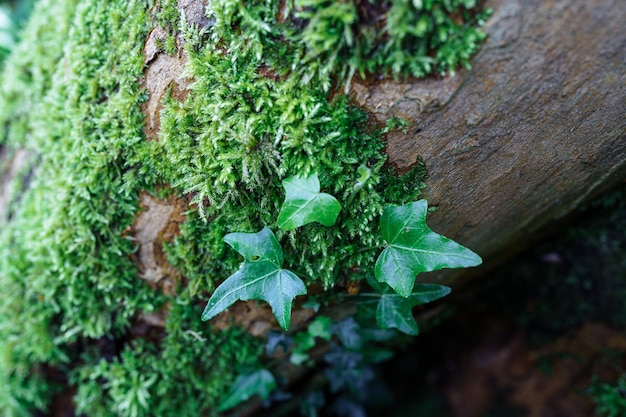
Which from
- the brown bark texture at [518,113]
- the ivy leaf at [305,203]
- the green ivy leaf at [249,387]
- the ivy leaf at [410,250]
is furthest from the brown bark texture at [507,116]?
the green ivy leaf at [249,387]

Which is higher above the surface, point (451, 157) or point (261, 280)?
point (451, 157)

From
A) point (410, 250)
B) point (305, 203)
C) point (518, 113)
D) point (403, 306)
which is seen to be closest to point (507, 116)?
point (518, 113)

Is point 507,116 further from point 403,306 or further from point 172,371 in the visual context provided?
point 172,371

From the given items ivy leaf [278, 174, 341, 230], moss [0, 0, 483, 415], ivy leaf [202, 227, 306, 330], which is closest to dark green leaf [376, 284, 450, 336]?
moss [0, 0, 483, 415]

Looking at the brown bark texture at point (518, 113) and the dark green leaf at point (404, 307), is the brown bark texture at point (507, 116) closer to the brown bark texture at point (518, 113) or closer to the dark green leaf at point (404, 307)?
the brown bark texture at point (518, 113)

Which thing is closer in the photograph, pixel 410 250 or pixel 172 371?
pixel 410 250

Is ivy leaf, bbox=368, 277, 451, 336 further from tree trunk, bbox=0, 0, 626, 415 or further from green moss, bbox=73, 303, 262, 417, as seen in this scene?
green moss, bbox=73, 303, 262, 417
